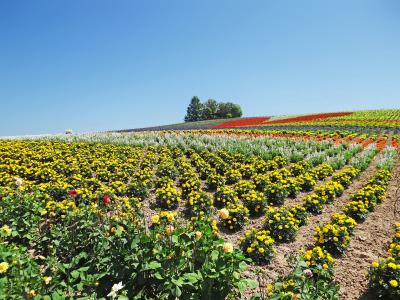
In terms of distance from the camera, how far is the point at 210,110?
64.8 m

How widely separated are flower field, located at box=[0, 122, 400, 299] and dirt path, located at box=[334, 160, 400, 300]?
0.07 feet

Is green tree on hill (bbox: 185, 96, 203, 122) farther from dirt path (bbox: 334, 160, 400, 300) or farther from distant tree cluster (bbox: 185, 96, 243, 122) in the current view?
dirt path (bbox: 334, 160, 400, 300)

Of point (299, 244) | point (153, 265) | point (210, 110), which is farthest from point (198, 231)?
point (210, 110)

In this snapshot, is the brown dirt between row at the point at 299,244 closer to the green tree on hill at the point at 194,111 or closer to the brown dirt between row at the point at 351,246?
the brown dirt between row at the point at 351,246

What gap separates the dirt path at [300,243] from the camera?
4.35m

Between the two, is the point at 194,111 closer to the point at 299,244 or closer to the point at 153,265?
the point at 299,244

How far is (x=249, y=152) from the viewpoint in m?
11.9

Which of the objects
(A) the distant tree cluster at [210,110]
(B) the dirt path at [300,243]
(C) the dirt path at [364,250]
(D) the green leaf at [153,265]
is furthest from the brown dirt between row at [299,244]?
(A) the distant tree cluster at [210,110]

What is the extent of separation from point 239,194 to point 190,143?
7294 millimetres

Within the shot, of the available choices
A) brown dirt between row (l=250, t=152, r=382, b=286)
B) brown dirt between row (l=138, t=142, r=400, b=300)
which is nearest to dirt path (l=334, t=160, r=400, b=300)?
brown dirt between row (l=138, t=142, r=400, b=300)

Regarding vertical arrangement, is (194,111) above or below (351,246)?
above

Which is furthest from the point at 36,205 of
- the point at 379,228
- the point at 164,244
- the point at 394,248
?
the point at 379,228

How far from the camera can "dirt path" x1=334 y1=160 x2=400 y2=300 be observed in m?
4.06

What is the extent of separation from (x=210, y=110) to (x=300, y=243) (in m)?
60.5
